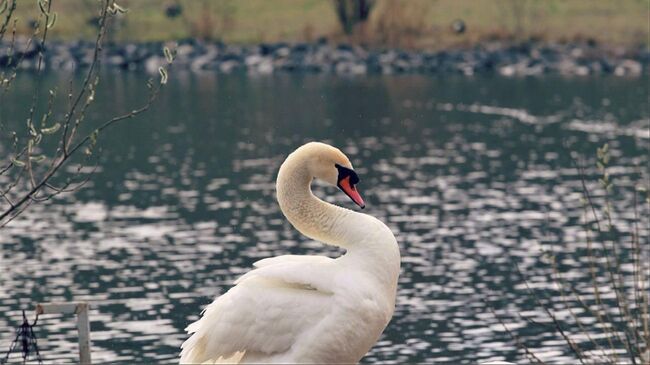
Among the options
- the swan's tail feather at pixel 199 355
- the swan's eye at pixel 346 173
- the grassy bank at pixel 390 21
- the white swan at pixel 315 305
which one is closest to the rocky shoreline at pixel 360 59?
the grassy bank at pixel 390 21

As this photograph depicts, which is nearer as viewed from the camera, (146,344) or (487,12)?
(146,344)

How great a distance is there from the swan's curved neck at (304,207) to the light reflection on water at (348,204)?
2486mm

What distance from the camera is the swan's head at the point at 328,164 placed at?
417 inches

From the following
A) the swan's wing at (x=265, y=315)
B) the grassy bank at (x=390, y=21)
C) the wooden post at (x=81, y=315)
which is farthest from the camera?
the grassy bank at (x=390, y=21)

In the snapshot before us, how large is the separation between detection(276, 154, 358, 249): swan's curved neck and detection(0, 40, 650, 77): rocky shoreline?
72079 mm

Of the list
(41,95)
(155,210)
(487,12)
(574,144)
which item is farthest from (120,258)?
(487,12)

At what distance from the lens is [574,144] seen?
54000 millimetres

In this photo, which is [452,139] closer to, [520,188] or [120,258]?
[520,188]

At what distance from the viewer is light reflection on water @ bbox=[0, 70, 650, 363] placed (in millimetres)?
27422

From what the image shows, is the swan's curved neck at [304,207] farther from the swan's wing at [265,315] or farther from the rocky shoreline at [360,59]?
the rocky shoreline at [360,59]

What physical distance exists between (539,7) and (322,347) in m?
82.0

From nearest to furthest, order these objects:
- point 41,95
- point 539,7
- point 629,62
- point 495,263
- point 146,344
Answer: point 146,344 < point 495,263 < point 41,95 < point 629,62 < point 539,7

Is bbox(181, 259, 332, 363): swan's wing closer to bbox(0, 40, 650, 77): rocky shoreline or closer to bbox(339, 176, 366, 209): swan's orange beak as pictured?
bbox(339, 176, 366, 209): swan's orange beak

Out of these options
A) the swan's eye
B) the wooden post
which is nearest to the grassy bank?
the wooden post
